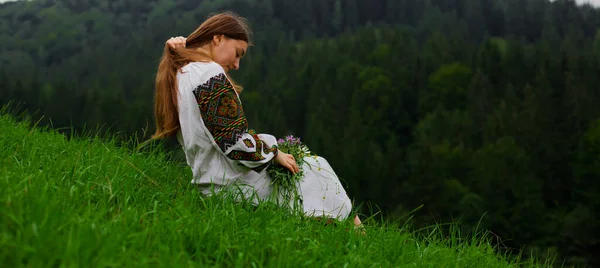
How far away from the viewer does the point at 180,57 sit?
4078 millimetres

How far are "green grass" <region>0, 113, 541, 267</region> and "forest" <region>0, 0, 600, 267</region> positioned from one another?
1.41 feet

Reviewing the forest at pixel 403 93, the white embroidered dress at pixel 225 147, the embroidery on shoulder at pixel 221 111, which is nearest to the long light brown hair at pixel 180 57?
the white embroidered dress at pixel 225 147

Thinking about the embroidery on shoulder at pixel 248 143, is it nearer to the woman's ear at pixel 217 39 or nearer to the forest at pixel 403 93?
the woman's ear at pixel 217 39

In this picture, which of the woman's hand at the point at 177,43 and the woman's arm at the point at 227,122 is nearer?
the woman's arm at the point at 227,122

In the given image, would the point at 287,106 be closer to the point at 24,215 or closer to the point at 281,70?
the point at 281,70

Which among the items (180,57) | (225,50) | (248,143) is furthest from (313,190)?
(180,57)

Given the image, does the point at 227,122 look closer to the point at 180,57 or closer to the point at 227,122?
the point at 227,122

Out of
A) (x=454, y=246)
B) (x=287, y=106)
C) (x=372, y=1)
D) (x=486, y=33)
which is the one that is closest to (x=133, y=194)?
(x=454, y=246)

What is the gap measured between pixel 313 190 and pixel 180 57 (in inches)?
44.6

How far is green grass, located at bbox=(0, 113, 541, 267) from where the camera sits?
2.41 meters

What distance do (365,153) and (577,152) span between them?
65.7 feet

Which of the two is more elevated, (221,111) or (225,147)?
(221,111)

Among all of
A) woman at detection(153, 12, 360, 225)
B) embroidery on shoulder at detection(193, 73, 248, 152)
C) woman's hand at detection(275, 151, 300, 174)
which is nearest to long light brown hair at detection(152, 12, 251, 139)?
woman at detection(153, 12, 360, 225)

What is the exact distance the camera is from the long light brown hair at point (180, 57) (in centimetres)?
405
